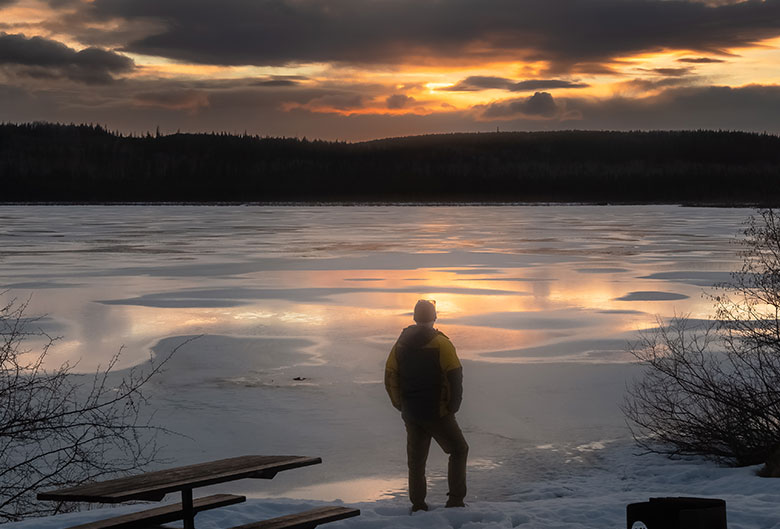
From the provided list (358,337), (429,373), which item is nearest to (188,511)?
(429,373)

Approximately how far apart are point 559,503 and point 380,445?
11.1 feet

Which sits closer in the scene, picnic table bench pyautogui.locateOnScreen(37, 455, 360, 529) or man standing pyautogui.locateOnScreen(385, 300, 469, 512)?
picnic table bench pyautogui.locateOnScreen(37, 455, 360, 529)

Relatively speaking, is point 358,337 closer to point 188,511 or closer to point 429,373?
point 429,373

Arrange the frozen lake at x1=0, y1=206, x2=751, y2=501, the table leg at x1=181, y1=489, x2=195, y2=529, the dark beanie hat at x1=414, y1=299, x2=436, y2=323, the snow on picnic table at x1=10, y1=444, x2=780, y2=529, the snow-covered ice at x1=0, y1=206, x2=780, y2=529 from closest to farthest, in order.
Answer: the table leg at x1=181, y1=489, x2=195, y2=529
the snow on picnic table at x1=10, y1=444, x2=780, y2=529
the dark beanie hat at x1=414, y1=299, x2=436, y2=323
the snow-covered ice at x1=0, y1=206, x2=780, y2=529
the frozen lake at x1=0, y1=206, x2=751, y2=501

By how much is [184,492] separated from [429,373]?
211 cm

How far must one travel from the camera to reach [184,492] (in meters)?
5.86

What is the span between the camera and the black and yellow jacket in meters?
7.00

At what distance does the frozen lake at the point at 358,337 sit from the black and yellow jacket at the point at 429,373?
6.79 ft

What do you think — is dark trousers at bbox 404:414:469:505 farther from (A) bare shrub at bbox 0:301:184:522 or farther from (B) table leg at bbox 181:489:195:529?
(A) bare shrub at bbox 0:301:184:522

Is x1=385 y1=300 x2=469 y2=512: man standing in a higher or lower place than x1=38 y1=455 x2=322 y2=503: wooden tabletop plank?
higher

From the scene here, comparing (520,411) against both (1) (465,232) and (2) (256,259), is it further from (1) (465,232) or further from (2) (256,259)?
(1) (465,232)

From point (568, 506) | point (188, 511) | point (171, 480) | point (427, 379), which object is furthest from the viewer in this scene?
point (568, 506)

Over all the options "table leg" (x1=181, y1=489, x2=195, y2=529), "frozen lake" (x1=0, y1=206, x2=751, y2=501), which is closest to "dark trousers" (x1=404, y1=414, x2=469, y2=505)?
"frozen lake" (x1=0, y1=206, x2=751, y2=501)

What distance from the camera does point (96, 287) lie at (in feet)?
86.2
